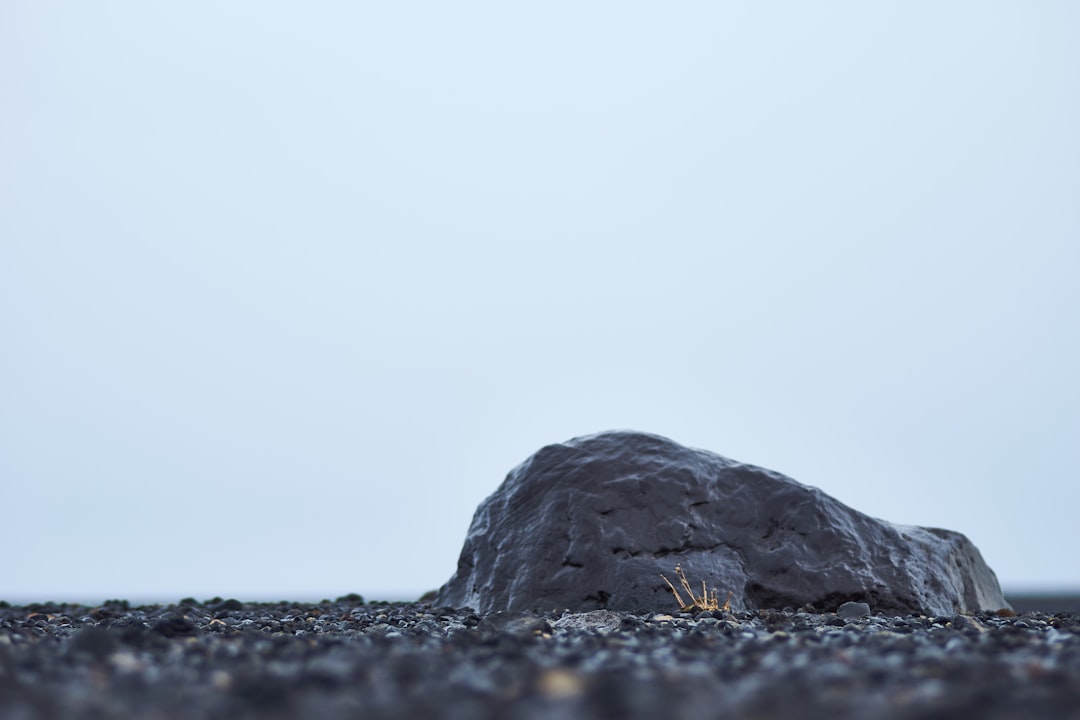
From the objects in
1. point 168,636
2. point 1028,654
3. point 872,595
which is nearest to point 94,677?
point 168,636

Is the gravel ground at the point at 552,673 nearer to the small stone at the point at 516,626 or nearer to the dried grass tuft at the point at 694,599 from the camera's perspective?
the small stone at the point at 516,626

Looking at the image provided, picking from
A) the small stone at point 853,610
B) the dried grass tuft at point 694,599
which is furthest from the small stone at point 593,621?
the small stone at point 853,610

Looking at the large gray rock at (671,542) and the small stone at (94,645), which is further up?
the large gray rock at (671,542)

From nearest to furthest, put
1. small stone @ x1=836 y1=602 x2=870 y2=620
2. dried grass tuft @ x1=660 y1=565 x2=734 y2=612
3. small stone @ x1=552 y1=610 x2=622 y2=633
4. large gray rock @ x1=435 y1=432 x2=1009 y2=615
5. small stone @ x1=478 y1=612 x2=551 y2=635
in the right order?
small stone @ x1=478 y1=612 x2=551 y2=635
small stone @ x1=552 y1=610 x2=622 y2=633
small stone @ x1=836 y1=602 x2=870 y2=620
dried grass tuft @ x1=660 y1=565 x2=734 y2=612
large gray rock @ x1=435 y1=432 x2=1009 y2=615

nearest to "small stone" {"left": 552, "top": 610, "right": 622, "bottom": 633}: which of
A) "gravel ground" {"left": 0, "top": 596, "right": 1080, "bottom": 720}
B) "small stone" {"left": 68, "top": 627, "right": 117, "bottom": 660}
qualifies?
"gravel ground" {"left": 0, "top": 596, "right": 1080, "bottom": 720}

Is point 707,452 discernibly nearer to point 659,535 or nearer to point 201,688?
point 659,535

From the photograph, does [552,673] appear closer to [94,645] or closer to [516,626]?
[94,645]

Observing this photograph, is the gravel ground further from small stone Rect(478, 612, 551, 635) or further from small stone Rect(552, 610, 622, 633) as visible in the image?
small stone Rect(552, 610, 622, 633)
